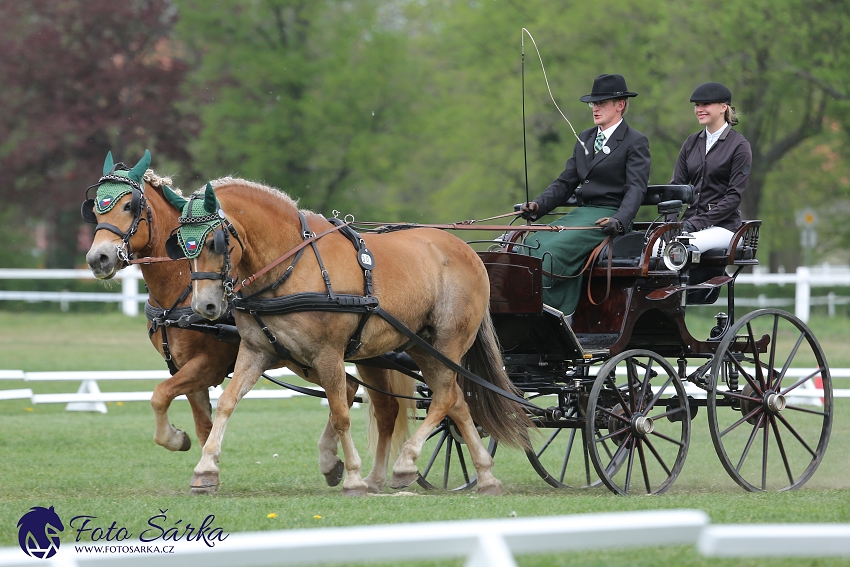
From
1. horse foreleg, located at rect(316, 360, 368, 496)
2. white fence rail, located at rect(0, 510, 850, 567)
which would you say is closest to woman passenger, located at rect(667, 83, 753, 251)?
horse foreleg, located at rect(316, 360, 368, 496)

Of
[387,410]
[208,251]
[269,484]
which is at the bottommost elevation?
[269,484]

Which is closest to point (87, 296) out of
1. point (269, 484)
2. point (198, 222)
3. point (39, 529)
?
point (269, 484)

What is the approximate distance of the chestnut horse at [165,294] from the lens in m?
6.70

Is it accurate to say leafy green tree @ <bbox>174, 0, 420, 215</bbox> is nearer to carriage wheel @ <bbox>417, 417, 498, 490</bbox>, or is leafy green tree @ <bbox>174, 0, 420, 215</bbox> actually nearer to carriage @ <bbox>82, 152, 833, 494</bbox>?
carriage wheel @ <bbox>417, 417, 498, 490</bbox>

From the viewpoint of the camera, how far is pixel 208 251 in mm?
5949

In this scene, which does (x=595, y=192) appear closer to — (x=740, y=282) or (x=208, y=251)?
(x=208, y=251)

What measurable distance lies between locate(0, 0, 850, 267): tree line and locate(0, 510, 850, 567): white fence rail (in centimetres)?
2130

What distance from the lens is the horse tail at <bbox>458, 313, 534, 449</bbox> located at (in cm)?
729

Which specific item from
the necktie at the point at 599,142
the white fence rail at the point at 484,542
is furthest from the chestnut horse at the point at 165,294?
the white fence rail at the point at 484,542

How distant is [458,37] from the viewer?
1109 inches

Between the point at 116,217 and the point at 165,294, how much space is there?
0.62 metres

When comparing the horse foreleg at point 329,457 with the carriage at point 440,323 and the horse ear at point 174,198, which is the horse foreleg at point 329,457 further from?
the horse ear at point 174,198

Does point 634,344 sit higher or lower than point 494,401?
higher

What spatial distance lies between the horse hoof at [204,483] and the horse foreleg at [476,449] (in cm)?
170
